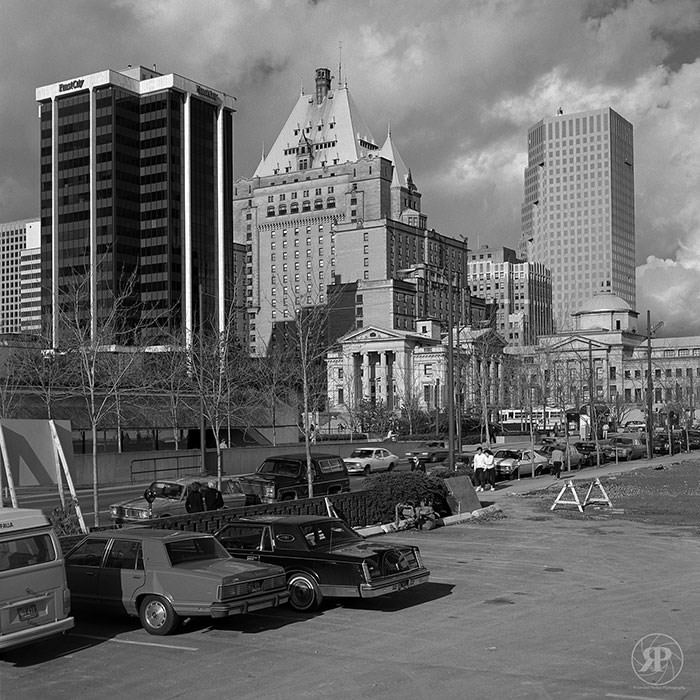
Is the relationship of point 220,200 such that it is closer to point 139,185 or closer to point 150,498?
point 139,185

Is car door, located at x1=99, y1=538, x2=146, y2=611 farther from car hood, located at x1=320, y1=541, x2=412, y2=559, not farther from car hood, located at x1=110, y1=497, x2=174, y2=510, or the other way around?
car hood, located at x1=110, y1=497, x2=174, y2=510

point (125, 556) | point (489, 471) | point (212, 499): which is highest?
point (125, 556)

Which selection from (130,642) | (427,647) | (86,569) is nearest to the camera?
(427,647)

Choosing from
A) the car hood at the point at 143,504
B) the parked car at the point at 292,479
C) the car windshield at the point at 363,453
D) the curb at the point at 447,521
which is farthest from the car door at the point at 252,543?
the car windshield at the point at 363,453

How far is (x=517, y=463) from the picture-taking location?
44781mm

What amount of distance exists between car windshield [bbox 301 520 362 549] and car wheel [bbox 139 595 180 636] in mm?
2761

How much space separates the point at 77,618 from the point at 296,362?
2404 inches

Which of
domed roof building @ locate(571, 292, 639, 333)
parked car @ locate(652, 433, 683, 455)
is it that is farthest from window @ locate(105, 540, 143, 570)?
domed roof building @ locate(571, 292, 639, 333)

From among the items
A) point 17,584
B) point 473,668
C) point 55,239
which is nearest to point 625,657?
point 473,668

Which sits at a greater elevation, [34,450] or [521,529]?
[34,450]

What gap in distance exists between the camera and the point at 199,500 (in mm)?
23375

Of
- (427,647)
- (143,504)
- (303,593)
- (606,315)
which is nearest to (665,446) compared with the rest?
(143,504)

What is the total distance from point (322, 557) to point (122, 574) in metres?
2.99

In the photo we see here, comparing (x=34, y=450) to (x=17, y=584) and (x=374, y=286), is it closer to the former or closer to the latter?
(x=17, y=584)
